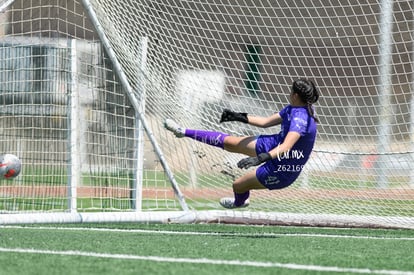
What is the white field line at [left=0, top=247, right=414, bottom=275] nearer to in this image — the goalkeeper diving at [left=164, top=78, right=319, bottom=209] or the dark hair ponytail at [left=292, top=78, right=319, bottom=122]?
the goalkeeper diving at [left=164, top=78, right=319, bottom=209]

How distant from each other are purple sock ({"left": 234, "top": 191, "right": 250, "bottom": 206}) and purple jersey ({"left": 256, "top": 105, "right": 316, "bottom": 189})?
1.16 ft

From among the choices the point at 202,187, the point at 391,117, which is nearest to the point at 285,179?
the point at 391,117

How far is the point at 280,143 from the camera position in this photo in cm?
711

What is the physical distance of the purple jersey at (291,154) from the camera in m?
6.85

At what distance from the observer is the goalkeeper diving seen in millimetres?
6797

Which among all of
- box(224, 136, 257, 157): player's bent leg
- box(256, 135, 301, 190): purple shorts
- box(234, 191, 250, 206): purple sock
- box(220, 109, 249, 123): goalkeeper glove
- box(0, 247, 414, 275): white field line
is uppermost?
box(220, 109, 249, 123): goalkeeper glove

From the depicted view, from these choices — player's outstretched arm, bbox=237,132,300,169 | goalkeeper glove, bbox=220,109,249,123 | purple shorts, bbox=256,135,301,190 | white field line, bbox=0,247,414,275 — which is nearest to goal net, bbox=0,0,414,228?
goalkeeper glove, bbox=220,109,249,123

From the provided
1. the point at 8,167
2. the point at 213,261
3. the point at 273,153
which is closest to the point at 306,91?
the point at 273,153

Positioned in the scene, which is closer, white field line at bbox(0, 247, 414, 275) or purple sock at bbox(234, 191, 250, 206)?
white field line at bbox(0, 247, 414, 275)

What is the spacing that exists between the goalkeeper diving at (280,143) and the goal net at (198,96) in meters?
1.12

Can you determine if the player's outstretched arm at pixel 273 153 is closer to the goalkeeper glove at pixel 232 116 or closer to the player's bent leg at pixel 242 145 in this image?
the player's bent leg at pixel 242 145

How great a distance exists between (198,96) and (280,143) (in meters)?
1.73

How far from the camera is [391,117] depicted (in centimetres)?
816

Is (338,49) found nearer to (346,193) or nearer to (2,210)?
(346,193)
